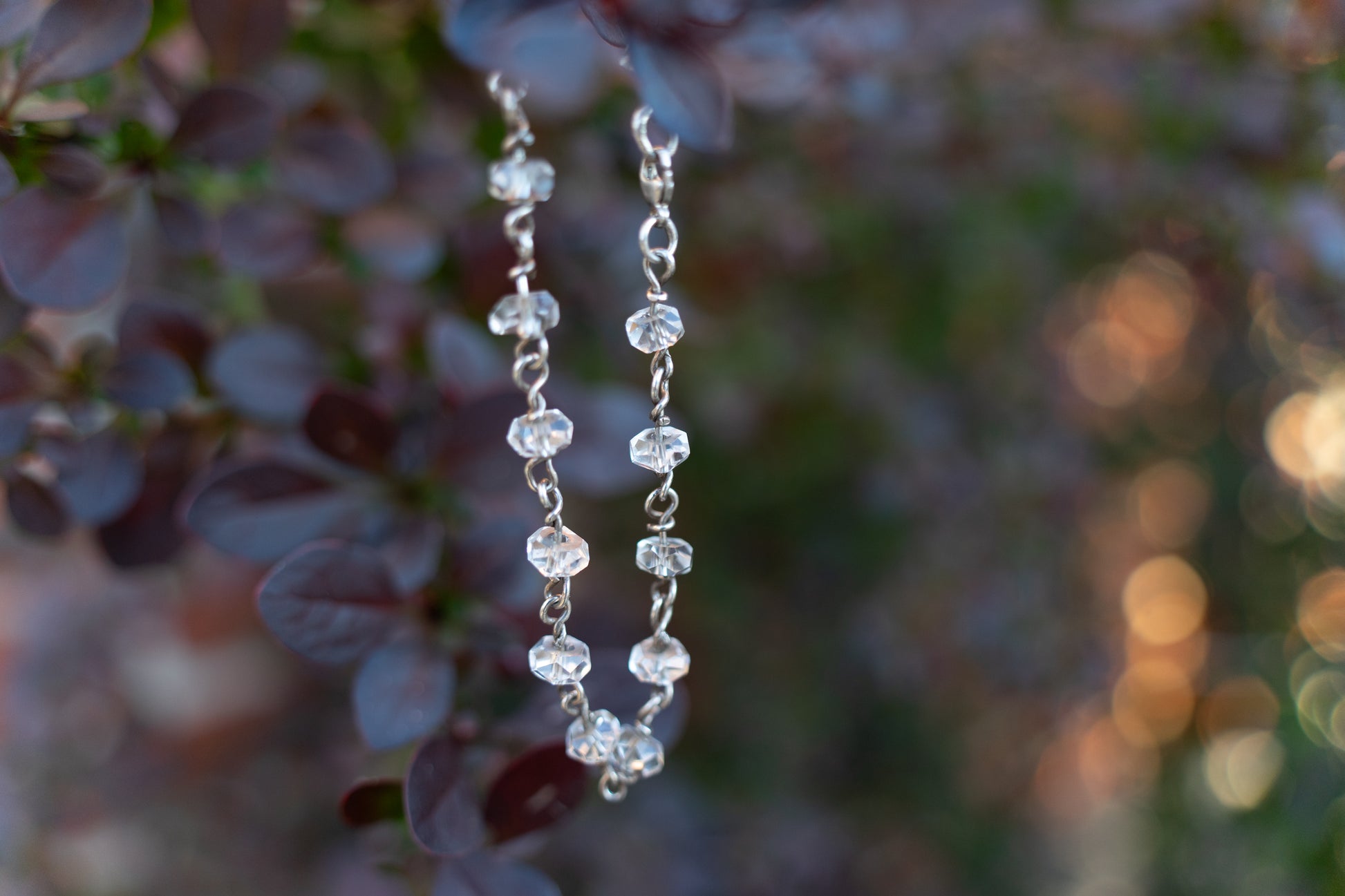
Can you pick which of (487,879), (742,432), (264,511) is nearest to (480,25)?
(264,511)

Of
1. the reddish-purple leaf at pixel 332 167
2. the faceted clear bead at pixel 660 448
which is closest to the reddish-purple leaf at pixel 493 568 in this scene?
the faceted clear bead at pixel 660 448

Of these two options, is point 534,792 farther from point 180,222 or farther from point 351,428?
point 180,222

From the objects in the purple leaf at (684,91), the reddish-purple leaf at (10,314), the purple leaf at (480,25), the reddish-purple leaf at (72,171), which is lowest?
the reddish-purple leaf at (10,314)

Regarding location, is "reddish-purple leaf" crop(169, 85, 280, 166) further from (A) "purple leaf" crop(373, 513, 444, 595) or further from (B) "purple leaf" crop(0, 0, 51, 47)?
(A) "purple leaf" crop(373, 513, 444, 595)

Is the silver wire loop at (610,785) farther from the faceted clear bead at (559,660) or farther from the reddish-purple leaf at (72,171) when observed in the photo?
the reddish-purple leaf at (72,171)

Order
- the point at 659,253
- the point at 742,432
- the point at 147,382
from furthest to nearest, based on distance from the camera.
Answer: the point at 742,432
the point at 147,382
the point at 659,253
